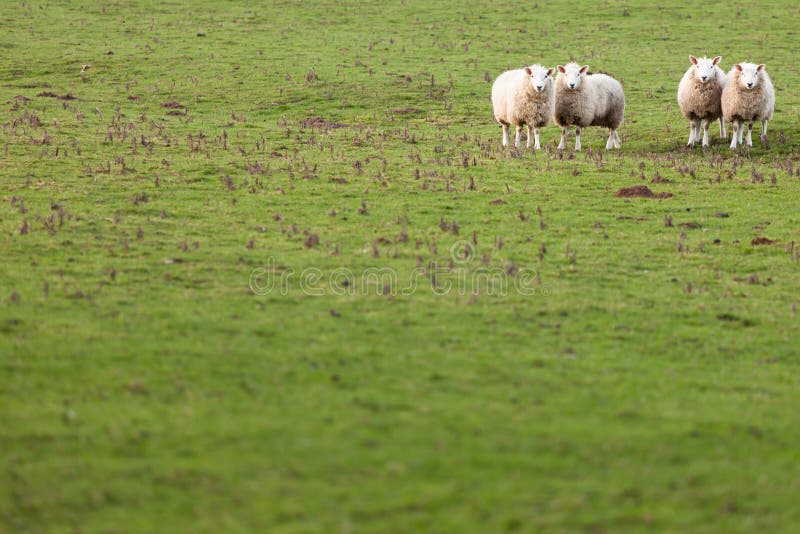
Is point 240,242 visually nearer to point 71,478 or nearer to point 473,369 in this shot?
point 473,369

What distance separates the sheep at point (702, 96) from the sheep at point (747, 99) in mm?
389

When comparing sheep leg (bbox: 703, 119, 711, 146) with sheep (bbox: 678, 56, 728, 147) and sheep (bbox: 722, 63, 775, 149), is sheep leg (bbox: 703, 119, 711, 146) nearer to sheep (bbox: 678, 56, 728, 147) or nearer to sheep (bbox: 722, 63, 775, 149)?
sheep (bbox: 678, 56, 728, 147)

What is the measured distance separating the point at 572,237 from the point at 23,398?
365 inches

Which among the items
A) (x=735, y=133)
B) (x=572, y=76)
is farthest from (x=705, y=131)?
(x=572, y=76)

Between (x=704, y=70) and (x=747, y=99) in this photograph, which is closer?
(x=747, y=99)

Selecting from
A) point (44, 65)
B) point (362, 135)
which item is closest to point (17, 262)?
point (362, 135)

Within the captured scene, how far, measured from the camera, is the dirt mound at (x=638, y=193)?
58.3 feet

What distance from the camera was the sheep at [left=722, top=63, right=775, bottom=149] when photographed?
913 inches

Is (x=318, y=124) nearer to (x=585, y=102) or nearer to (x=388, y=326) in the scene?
(x=585, y=102)

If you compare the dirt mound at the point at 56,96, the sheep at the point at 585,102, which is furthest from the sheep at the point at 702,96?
the dirt mound at the point at 56,96

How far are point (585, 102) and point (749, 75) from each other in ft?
13.0

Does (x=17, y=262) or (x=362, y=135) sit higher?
(x=362, y=135)

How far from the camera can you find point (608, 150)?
23.6 meters

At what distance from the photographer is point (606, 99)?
2422cm
